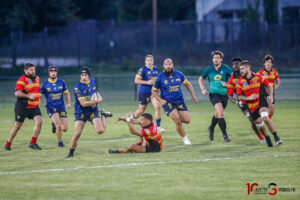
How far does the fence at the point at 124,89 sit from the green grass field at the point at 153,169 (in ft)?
36.6

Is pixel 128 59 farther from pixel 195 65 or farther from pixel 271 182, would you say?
pixel 271 182

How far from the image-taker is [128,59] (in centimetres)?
4056

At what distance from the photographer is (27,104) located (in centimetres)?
1259

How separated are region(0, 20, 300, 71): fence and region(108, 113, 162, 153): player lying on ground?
25287 mm

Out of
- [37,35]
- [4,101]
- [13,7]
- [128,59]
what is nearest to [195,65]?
[128,59]

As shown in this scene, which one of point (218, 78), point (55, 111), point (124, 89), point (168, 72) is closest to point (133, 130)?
point (168, 72)

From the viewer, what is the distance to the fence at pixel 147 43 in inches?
1423

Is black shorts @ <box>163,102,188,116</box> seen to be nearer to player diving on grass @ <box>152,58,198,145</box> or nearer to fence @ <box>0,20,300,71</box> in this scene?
player diving on grass @ <box>152,58,198,145</box>

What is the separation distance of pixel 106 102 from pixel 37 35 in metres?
13.1

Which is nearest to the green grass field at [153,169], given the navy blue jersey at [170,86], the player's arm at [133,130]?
the player's arm at [133,130]

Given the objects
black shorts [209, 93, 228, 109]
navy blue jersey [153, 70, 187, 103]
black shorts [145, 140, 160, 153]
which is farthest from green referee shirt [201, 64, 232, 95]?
black shorts [145, 140, 160, 153]

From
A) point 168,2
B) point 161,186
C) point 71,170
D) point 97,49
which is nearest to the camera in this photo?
point 161,186

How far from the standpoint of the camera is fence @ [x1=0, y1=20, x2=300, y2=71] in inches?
1423

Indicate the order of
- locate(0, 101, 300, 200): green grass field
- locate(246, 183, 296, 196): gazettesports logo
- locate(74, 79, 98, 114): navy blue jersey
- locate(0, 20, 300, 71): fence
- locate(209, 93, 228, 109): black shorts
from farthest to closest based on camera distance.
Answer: locate(0, 20, 300, 71): fence
locate(209, 93, 228, 109): black shorts
locate(74, 79, 98, 114): navy blue jersey
locate(0, 101, 300, 200): green grass field
locate(246, 183, 296, 196): gazettesports logo
